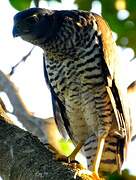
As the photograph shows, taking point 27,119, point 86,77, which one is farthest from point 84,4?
point 27,119

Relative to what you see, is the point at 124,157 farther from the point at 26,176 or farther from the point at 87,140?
the point at 26,176

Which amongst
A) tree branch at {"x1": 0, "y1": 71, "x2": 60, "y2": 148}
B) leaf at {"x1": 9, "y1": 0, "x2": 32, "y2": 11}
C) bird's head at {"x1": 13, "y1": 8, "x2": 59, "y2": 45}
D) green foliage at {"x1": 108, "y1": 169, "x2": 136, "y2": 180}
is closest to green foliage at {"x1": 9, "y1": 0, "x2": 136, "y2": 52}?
leaf at {"x1": 9, "y1": 0, "x2": 32, "y2": 11}

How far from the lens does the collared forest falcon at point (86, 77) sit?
4.75m

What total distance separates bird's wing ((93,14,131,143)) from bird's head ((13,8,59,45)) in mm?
467

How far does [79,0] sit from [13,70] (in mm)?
1735

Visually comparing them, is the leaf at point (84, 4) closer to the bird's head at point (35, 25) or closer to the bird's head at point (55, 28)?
the bird's head at point (35, 25)

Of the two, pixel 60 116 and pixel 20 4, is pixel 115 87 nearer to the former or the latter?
pixel 60 116

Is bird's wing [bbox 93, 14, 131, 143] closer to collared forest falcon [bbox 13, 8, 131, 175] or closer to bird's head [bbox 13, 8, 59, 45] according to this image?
collared forest falcon [bbox 13, 8, 131, 175]

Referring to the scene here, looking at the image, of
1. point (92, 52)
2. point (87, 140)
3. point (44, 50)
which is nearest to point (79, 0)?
point (92, 52)

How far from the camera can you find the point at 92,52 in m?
4.76

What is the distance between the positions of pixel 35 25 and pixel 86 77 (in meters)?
0.70

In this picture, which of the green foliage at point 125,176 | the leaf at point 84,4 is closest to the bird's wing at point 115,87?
the leaf at point 84,4

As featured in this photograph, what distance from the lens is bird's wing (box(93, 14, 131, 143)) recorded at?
477 cm

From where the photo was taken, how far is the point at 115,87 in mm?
4789
